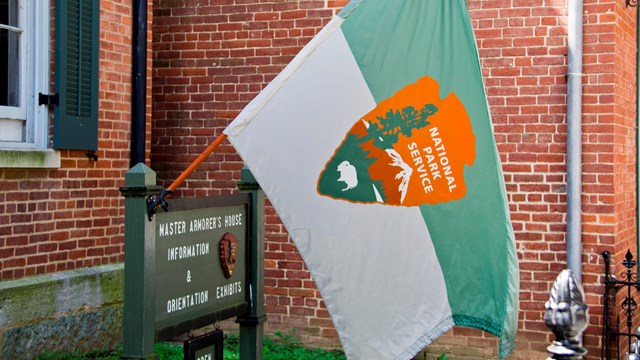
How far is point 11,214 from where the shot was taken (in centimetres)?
643

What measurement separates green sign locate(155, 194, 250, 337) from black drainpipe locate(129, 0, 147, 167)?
3.18 m

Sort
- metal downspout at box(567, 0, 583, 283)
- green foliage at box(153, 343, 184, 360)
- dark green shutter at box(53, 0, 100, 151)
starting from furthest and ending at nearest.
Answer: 1. green foliage at box(153, 343, 184, 360)
2. metal downspout at box(567, 0, 583, 283)
3. dark green shutter at box(53, 0, 100, 151)

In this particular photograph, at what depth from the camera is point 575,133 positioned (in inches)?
277

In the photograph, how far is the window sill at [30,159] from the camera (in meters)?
6.28

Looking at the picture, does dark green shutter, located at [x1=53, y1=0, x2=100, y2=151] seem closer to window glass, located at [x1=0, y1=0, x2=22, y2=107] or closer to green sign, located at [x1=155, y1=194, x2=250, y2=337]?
window glass, located at [x1=0, y1=0, x2=22, y2=107]

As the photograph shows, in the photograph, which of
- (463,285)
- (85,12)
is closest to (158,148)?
(85,12)

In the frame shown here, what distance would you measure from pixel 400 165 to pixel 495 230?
21.4 inches

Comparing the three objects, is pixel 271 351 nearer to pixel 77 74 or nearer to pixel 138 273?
pixel 77 74

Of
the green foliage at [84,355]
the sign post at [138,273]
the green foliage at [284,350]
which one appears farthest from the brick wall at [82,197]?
the sign post at [138,273]

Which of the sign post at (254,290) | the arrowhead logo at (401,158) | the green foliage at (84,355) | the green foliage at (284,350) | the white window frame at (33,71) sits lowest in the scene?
the green foliage at (284,350)

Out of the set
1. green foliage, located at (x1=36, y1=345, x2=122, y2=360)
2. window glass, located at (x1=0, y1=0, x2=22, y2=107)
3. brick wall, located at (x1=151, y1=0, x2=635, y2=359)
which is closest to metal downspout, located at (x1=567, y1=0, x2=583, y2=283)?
brick wall, located at (x1=151, y1=0, x2=635, y2=359)

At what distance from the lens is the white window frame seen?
6.64 meters

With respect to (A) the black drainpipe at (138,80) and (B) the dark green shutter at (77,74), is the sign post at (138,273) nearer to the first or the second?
(B) the dark green shutter at (77,74)

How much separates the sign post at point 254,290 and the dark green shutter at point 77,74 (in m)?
2.51
